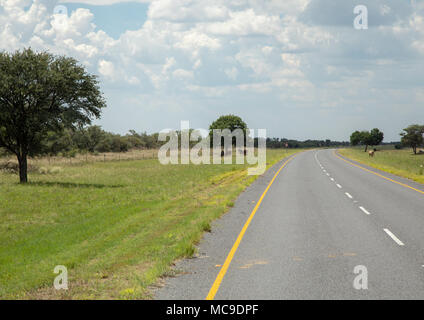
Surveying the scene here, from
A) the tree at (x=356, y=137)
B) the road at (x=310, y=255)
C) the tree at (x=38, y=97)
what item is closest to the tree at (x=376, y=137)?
the tree at (x=356, y=137)

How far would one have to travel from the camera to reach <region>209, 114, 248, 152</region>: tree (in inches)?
3826

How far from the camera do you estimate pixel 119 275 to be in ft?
27.7

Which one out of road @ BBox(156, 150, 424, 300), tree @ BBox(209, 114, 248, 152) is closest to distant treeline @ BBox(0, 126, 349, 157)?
tree @ BBox(209, 114, 248, 152)

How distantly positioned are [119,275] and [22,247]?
767 centimetres

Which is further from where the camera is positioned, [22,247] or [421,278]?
[22,247]

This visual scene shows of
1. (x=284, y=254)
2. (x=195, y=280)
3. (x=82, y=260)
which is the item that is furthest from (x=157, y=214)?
(x=195, y=280)

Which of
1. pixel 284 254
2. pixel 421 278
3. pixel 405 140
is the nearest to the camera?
pixel 421 278

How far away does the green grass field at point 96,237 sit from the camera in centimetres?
812

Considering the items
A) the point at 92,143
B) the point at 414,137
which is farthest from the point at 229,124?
the point at 414,137

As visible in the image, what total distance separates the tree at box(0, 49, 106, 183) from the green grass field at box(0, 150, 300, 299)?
7463 mm

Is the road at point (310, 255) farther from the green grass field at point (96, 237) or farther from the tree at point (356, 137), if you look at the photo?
the tree at point (356, 137)

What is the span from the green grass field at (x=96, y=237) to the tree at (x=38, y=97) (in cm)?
746

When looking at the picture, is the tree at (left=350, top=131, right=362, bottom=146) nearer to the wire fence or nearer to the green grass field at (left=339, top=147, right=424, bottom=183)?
the green grass field at (left=339, top=147, right=424, bottom=183)
